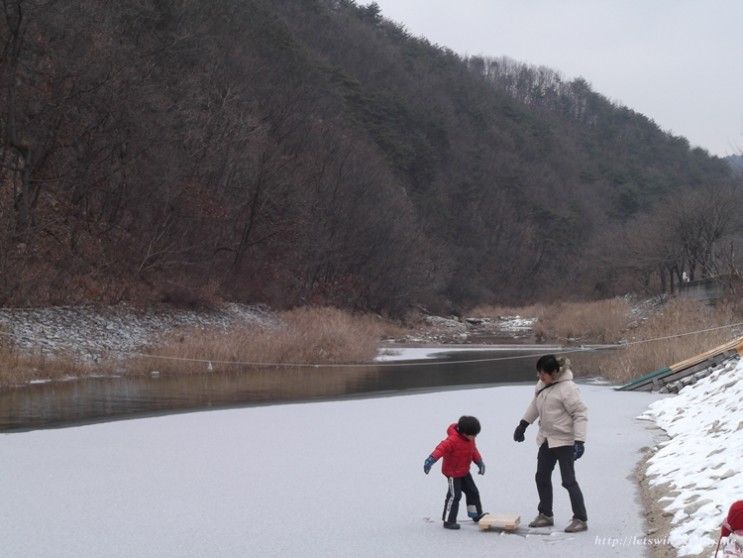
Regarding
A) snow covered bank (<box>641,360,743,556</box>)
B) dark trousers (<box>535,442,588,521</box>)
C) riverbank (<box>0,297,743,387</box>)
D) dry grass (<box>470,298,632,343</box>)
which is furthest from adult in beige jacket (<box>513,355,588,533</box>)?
dry grass (<box>470,298,632,343</box>)

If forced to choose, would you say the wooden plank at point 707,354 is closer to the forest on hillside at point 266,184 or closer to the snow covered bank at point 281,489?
the snow covered bank at point 281,489

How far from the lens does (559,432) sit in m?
8.14

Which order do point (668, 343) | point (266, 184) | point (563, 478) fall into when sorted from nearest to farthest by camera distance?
point (563, 478)
point (668, 343)
point (266, 184)

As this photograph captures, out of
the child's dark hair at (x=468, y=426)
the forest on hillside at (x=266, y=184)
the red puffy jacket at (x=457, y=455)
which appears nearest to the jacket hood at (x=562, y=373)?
the child's dark hair at (x=468, y=426)

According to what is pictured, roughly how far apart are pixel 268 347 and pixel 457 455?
20270 mm

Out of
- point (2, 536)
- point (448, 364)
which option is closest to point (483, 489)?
point (2, 536)

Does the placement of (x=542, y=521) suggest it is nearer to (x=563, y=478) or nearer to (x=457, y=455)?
(x=563, y=478)

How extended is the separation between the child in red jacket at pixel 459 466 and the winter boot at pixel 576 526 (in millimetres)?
831

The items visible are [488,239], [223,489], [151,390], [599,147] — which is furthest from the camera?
[599,147]

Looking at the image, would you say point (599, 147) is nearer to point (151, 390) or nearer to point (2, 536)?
point (151, 390)

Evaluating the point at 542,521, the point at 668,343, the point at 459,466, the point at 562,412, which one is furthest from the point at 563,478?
the point at 668,343

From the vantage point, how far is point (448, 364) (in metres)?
30.7

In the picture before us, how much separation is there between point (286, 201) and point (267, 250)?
2.82 m

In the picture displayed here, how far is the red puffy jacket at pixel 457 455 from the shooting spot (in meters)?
8.26
